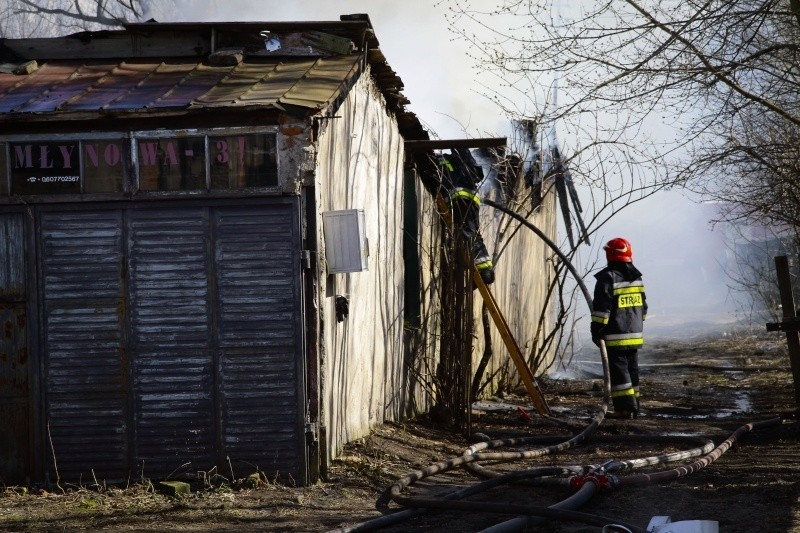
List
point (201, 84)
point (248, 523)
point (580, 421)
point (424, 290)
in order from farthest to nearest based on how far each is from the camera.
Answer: point (424, 290), point (580, 421), point (201, 84), point (248, 523)

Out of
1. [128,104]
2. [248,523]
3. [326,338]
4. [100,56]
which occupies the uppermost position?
[100,56]

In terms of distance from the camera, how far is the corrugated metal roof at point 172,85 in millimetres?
7359

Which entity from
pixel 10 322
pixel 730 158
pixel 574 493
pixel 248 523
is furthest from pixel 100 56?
pixel 730 158

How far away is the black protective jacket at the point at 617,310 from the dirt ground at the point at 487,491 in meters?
0.93

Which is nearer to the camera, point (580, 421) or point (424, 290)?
point (580, 421)

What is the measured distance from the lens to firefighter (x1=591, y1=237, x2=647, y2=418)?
445 inches

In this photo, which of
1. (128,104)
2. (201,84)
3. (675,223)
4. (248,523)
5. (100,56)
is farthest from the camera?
(675,223)

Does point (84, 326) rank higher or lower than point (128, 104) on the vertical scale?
lower

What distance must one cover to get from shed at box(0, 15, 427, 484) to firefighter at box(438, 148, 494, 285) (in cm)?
338

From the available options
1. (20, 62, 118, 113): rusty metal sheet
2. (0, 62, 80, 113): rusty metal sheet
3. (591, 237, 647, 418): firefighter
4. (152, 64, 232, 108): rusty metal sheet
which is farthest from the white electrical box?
(591, 237, 647, 418): firefighter

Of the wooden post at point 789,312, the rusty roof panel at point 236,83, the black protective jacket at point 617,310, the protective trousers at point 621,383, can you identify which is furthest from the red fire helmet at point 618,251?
the rusty roof panel at point 236,83

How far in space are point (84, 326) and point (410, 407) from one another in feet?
15.7

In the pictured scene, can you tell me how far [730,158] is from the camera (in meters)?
12.0

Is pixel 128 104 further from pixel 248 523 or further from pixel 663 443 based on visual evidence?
pixel 663 443
